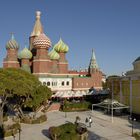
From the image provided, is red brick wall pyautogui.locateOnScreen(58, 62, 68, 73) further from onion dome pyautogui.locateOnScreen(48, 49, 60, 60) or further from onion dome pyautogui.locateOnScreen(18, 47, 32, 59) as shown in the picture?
onion dome pyautogui.locateOnScreen(18, 47, 32, 59)

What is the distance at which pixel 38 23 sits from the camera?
72.6 m

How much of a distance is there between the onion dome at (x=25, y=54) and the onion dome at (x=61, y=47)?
24.8 ft

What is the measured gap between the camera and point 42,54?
63969mm

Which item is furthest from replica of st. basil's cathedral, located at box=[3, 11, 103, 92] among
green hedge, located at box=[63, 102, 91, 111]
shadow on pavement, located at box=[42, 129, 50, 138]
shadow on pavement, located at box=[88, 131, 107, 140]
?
shadow on pavement, located at box=[88, 131, 107, 140]

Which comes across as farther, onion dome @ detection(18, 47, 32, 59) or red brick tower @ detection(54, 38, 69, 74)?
red brick tower @ detection(54, 38, 69, 74)

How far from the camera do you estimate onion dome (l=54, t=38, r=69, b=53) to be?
7150 cm

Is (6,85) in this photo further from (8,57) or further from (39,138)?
(8,57)

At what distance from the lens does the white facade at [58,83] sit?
2539 inches

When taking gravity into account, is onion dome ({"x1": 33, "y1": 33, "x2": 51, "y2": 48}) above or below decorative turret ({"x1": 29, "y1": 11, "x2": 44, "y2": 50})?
below

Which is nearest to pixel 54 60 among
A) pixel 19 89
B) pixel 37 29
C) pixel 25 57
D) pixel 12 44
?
pixel 25 57

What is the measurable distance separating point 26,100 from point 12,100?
2245mm

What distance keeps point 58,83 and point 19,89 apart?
30.6 m

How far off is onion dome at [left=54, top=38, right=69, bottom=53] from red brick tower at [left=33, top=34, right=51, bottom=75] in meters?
7.46

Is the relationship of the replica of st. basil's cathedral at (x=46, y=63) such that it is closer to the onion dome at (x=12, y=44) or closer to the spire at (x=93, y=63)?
the onion dome at (x=12, y=44)
